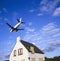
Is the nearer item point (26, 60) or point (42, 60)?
point (26, 60)

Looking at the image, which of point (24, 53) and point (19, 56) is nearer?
point (24, 53)

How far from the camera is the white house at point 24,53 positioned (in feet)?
135

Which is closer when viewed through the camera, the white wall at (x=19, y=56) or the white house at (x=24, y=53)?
the white house at (x=24, y=53)

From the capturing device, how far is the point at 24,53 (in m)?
41.8

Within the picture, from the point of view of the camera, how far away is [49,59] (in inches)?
1775

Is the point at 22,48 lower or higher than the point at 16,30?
lower

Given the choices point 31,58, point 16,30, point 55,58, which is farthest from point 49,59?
point 16,30

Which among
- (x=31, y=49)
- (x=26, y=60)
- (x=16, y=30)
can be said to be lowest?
(x=26, y=60)

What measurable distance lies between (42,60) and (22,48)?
6799 millimetres

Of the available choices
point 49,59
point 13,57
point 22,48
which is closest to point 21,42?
point 22,48

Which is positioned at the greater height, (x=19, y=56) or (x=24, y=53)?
(x=24, y=53)

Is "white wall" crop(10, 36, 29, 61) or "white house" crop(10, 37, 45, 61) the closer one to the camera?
"white house" crop(10, 37, 45, 61)

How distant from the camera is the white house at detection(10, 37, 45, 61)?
41.3m

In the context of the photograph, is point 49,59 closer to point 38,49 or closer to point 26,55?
point 38,49
